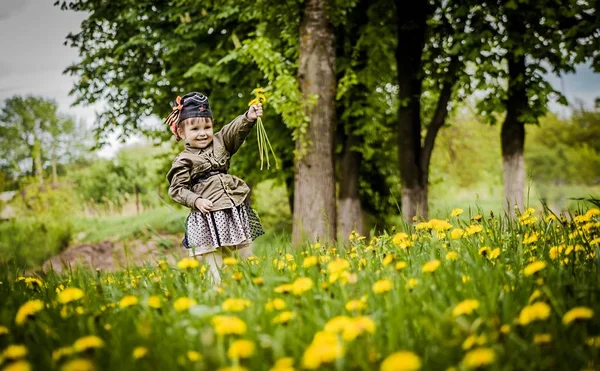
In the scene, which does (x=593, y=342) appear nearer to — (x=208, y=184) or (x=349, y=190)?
(x=208, y=184)

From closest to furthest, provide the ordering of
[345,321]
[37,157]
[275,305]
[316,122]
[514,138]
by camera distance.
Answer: [345,321] < [275,305] < [316,122] < [514,138] < [37,157]

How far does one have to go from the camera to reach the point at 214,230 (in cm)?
392

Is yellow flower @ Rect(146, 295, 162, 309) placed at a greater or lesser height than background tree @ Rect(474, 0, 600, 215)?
lesser

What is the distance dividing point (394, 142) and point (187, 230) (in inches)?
355

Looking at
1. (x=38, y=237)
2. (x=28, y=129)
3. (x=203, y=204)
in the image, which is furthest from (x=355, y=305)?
(x=28, y=129)

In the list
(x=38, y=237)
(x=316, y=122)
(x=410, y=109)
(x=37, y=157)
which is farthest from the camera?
(x=37, y=157)

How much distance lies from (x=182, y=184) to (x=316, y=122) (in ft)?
9.78

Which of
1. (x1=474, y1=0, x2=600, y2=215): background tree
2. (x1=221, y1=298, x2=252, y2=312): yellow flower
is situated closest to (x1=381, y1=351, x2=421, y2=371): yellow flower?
(x1=221, y1=298, x2=252, y2=312): yellow flower

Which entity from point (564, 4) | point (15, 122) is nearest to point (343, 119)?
point (564, 4)

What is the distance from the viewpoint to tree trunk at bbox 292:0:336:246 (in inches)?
254

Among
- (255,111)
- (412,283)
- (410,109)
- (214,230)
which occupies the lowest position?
(412,283)

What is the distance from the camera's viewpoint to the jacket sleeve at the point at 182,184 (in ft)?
12.5

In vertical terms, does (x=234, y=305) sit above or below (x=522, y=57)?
below

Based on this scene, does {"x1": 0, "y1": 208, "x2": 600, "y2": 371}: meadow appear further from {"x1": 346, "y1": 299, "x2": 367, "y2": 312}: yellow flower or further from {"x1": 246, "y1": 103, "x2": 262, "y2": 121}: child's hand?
{"x1": 246, "y1": 103, "x2": 262, "y2": 121}: child's hand
